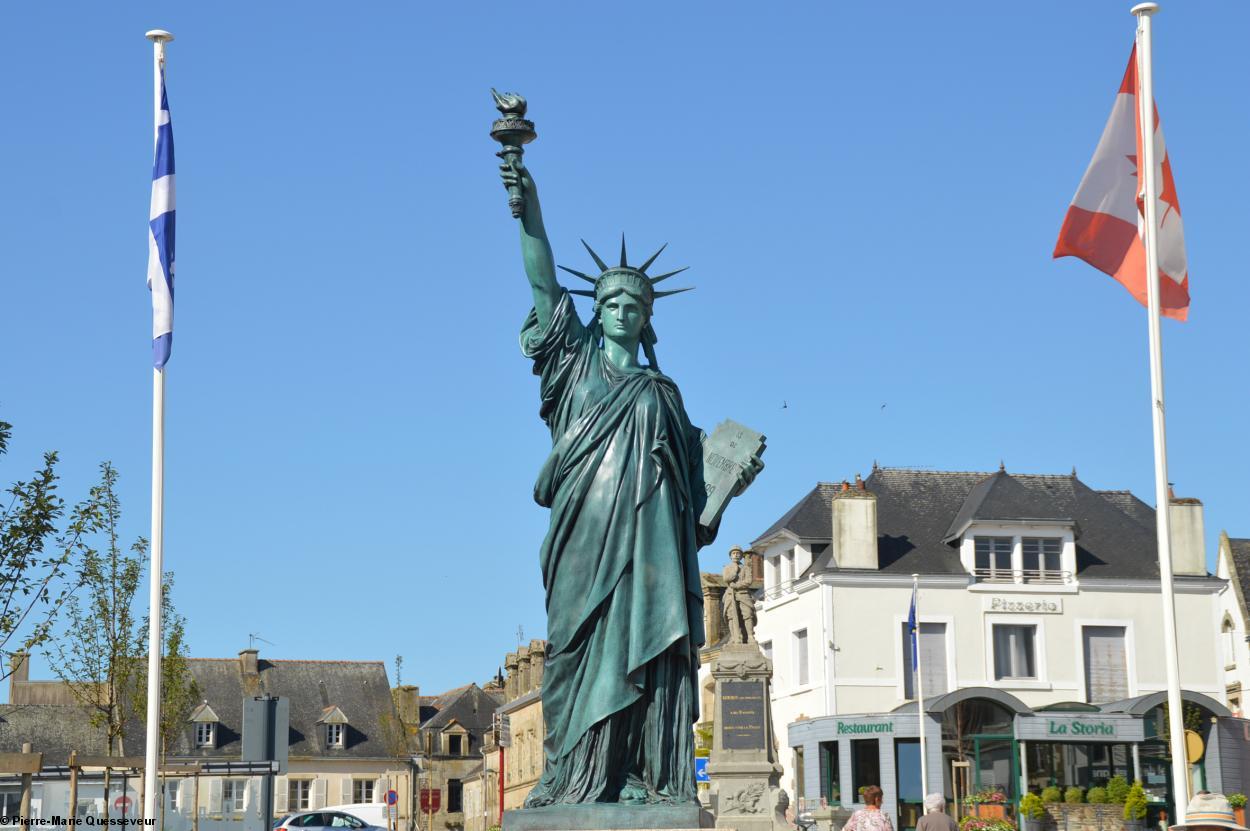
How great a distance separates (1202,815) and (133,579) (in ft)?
78.5

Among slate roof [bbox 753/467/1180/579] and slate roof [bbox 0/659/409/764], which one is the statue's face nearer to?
slate roof [bbox 753/467/1180/579]

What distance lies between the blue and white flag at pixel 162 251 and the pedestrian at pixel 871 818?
6295 millimetres

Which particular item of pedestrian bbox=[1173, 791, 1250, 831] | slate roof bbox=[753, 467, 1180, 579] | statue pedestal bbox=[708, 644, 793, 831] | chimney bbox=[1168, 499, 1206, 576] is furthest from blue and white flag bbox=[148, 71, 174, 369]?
chimney bbox=[1168, 499, 1206, 576]

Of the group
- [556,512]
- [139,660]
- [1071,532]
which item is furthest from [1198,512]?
[556,512]

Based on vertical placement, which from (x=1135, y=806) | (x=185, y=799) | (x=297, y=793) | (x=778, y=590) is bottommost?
(x=297, y=793)

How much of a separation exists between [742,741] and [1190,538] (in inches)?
776

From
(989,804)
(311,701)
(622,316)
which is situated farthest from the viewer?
(311,701)

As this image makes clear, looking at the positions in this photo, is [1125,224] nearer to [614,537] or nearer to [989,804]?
[614,537]

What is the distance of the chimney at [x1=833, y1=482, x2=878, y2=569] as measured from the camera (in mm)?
44281

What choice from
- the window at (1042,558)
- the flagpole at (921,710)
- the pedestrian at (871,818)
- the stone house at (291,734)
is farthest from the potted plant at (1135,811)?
the stone house at (291,734)

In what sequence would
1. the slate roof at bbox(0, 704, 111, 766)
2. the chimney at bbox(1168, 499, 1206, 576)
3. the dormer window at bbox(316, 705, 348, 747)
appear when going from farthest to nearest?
the dormer window at bbox(316, 705, 348, 747) → the slate roof at bbox(0, 704, 111, 766) → the chimney at bbox(1168, 499, 1206, 576)

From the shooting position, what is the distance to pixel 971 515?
44.7 metres

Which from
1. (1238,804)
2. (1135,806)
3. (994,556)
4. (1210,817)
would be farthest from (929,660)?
(1210,817)

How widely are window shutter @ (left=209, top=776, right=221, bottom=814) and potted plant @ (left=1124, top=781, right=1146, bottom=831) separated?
39.6 metres
